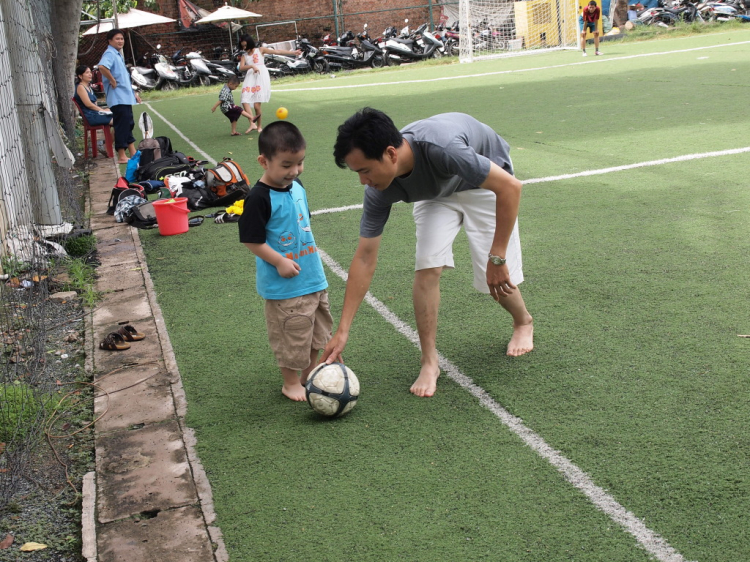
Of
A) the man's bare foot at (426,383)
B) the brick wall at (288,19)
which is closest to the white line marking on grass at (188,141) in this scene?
the man's bare foot at (426,383)

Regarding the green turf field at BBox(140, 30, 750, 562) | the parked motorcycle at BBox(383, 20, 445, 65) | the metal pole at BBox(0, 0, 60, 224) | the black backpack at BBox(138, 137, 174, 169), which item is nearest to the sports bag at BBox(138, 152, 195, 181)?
the black backpack at BBox(138, 137, 174, 169)

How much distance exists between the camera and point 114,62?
11.4m

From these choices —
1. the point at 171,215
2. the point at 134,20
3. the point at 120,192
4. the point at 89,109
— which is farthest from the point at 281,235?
the point at 134,20

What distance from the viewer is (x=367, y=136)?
321 centimetres

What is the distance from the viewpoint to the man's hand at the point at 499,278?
3.60m

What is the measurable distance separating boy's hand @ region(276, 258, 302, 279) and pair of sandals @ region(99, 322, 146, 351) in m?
1.66

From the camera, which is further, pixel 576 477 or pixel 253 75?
pixel 253 75

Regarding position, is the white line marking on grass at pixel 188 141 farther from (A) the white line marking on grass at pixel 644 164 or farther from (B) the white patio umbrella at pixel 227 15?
(B) the white patio umbrella at pixel 227 15

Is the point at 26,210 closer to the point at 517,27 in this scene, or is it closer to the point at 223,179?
the point at 223,179

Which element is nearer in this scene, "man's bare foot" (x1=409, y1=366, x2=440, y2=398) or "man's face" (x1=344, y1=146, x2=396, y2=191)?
"man's face" (x1=344, y1=146, x2=396, y2=191)

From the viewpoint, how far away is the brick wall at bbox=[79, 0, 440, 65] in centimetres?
3134

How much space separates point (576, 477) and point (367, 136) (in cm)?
162

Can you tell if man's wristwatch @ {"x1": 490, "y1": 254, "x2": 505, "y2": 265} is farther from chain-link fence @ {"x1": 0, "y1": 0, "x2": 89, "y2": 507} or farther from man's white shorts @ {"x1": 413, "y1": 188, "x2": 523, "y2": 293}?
chain-link fence @ {"x1": 0, "y1": 0, "x2": 89, "y2": 507}

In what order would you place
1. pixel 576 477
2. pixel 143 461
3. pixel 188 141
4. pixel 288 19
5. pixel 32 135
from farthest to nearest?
pixel 288 19, pixel 188 141, pixel 32 135, pixel 143 461, pixel 576 477
